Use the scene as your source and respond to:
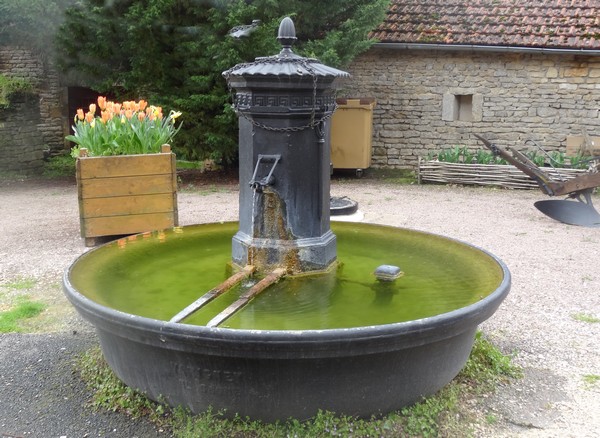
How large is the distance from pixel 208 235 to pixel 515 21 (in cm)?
1032

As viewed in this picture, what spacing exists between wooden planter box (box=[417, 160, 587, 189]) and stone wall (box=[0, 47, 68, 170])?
→ 8081 millimetres

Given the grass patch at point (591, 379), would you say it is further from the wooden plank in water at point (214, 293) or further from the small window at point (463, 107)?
the small window at point (463, 107)

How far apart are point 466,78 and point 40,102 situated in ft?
29.5

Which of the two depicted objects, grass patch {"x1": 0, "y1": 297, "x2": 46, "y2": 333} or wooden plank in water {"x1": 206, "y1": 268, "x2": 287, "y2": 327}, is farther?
grass patch {"x1": 0, "y1": 297, "x2": 46, "y2": 333}

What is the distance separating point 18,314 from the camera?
17.0ft

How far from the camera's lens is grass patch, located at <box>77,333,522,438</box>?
3.28 meters

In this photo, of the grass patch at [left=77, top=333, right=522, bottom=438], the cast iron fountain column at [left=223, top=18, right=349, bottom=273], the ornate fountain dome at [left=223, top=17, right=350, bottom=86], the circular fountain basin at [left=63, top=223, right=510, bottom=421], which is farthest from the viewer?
the cast iron fountain column at [left=223, top=18, right=349, bottom=273]

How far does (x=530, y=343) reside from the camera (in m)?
4.77

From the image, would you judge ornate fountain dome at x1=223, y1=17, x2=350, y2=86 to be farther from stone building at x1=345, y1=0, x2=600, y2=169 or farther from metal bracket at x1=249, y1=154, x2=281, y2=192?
stone building at x1=345, y1=0, x2=600, y2=169

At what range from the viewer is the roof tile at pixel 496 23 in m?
13.1

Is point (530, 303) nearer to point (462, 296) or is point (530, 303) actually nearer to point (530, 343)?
point (530, 343)

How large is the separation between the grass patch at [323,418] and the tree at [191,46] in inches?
322

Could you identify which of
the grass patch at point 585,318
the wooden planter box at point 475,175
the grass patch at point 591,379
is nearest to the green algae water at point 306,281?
the grass patch at point 591,379

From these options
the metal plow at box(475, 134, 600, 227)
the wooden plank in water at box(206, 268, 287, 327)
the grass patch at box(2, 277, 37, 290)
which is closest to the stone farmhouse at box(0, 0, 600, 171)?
the metal plow at box(475, 134, 600, 227)
